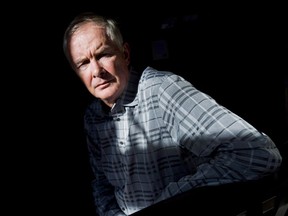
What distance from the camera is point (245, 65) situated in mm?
3783

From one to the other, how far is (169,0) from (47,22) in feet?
3.76

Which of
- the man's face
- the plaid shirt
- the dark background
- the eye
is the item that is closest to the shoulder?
the plaid shirt

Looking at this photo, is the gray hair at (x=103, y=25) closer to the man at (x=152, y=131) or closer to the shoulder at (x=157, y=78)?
the man at (x=152, y=131)

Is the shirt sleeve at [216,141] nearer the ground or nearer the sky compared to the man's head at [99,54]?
nearer the ground

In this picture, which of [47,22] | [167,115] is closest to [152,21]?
[47,22]

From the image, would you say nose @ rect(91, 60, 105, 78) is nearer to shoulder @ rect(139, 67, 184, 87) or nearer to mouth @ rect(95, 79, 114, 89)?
mouth @ rect(95, 79, 114, 89)

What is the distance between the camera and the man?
1.28m

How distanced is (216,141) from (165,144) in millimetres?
→ 334

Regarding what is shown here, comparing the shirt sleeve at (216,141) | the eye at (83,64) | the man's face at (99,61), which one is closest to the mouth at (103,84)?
the man's face at (99,61)

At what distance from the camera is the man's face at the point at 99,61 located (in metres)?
1.68

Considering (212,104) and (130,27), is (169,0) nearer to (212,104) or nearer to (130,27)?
(130,27)

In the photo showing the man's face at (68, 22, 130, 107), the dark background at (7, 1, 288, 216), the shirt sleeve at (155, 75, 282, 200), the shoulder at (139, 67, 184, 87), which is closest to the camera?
the shirt sleeve at (155, 75, 282, 200)

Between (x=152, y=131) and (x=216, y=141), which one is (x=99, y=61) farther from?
(x=216, y=141)

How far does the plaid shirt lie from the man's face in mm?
64
